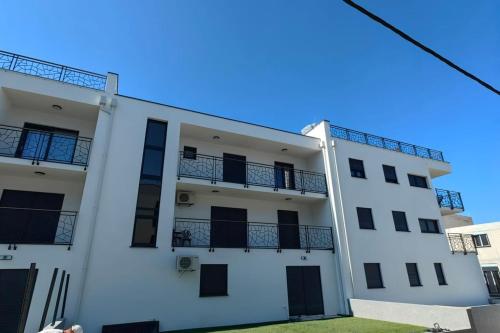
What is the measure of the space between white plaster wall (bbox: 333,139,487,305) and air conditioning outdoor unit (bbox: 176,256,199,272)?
23.1ft

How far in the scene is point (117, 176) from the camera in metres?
9.85

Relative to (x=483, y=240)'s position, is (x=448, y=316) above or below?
below

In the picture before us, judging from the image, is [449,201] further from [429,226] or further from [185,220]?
[185,220]

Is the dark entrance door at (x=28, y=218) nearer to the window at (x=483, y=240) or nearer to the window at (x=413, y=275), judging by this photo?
the window at (x=413, y=275)

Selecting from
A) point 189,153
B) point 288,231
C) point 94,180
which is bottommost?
point 288,231

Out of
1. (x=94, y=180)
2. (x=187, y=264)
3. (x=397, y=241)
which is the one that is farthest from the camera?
(x=397, y=241)

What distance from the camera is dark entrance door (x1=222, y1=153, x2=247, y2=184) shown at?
515 inches

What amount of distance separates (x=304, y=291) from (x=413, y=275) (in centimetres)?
633

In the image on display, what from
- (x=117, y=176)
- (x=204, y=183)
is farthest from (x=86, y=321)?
→ (x=204, y=183)

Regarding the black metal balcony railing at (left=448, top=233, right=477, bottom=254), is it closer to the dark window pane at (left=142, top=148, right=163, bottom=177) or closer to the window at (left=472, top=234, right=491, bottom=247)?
the window at (left=472, top=234, right=491, bottom=247)

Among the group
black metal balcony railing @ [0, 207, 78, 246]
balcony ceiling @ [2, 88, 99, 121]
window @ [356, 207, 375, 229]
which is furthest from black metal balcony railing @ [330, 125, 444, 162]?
black metal balcony railing @ [0, 207, 78, 246]

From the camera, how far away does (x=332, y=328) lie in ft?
28.4

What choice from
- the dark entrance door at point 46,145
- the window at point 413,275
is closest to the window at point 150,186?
the dark entrance door at point 46,145

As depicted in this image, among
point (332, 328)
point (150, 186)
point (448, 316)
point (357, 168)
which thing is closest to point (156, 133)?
point (150, 186)
